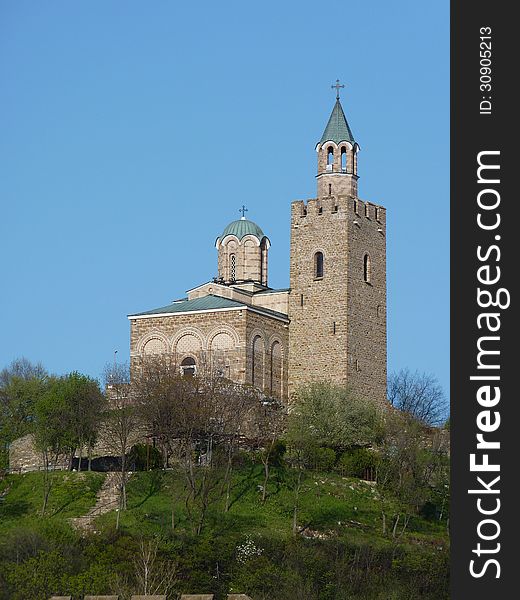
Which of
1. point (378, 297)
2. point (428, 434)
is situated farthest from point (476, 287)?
point (378, 297)

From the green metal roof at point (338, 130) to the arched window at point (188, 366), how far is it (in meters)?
12.3

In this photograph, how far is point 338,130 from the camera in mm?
69062

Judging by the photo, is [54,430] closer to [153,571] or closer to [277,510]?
[277,510]

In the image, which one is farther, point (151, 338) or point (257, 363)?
point (151, 338)

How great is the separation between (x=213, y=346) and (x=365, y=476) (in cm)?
1127

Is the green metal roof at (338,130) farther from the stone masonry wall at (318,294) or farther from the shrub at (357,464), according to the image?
the shrub at (357,464)

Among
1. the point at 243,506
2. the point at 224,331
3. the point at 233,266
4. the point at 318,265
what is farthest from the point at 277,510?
the point at 233,266

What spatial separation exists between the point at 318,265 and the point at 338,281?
1666mm

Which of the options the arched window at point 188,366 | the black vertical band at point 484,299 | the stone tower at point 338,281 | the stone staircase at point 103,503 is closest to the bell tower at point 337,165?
the stone tower at point 338,281

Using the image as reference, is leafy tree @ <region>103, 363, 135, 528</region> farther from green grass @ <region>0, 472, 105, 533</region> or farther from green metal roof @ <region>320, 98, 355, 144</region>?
green metal roof @ <region>320, 98, 355, 144</region>

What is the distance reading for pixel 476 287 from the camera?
12.5m

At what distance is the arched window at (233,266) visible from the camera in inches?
2881

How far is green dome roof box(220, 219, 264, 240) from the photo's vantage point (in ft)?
240

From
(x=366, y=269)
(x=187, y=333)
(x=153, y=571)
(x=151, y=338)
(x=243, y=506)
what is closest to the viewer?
(x=153, y=571)
